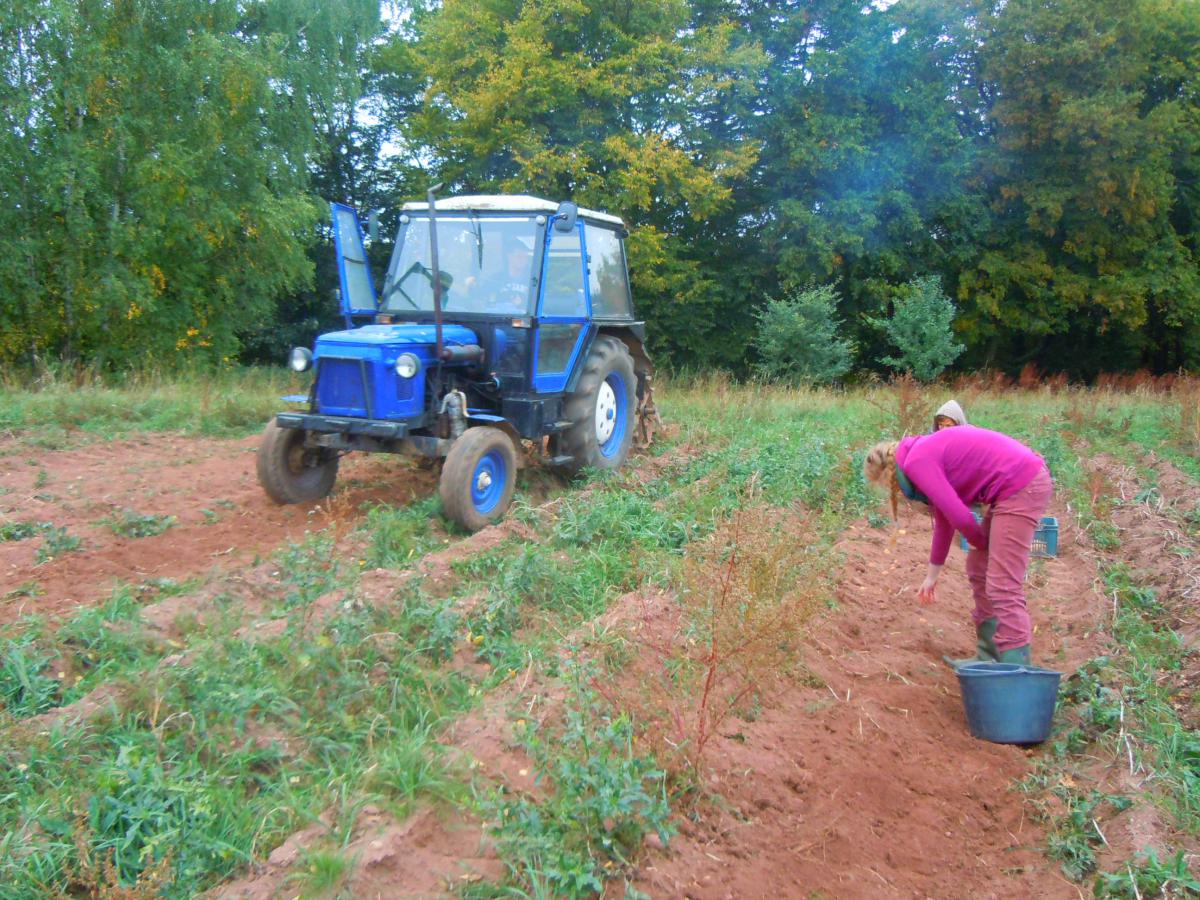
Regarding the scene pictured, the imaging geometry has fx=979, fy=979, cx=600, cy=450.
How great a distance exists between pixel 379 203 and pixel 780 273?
9390mm

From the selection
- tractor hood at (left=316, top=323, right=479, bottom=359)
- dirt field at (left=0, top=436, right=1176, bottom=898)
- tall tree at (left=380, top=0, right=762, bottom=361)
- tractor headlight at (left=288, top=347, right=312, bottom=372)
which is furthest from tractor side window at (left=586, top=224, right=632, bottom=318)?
tall tree at (left=380, top=0, right=762, bottom=361)

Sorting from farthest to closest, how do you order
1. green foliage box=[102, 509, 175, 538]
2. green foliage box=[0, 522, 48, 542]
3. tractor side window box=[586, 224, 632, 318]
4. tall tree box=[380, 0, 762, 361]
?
tall tree box=[380, 0, 762, 361] < tractor side window box=[586, 224, 632, 318] < green foliage box=[102, 509, 175, 538] < green foliage box=[0, 522, 48, 542]

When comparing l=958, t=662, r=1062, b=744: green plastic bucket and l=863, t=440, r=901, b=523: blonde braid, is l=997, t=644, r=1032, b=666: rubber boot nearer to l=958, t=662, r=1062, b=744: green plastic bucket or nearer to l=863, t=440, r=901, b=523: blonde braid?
l=958, t=662, r=1062, b=744: green plastic bucket

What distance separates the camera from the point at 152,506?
6.94 metres

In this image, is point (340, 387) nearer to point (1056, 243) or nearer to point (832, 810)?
point (832, 810)

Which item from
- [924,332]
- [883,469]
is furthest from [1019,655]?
[924,332]

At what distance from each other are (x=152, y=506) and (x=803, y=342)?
45.8 ft

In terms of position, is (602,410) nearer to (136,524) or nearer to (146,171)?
(136,524)

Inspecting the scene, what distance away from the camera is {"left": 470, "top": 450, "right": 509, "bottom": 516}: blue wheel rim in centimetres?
685

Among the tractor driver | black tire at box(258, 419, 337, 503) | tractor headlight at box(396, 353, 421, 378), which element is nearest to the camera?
tractor headlight at box(396, 353, 421, 378)

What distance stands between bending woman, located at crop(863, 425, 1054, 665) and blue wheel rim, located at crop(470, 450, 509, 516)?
307cm

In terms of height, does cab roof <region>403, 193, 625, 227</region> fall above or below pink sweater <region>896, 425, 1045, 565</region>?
above

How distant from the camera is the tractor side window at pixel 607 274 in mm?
8375

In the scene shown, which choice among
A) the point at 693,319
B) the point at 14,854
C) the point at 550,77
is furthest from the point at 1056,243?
the point at 14,854
